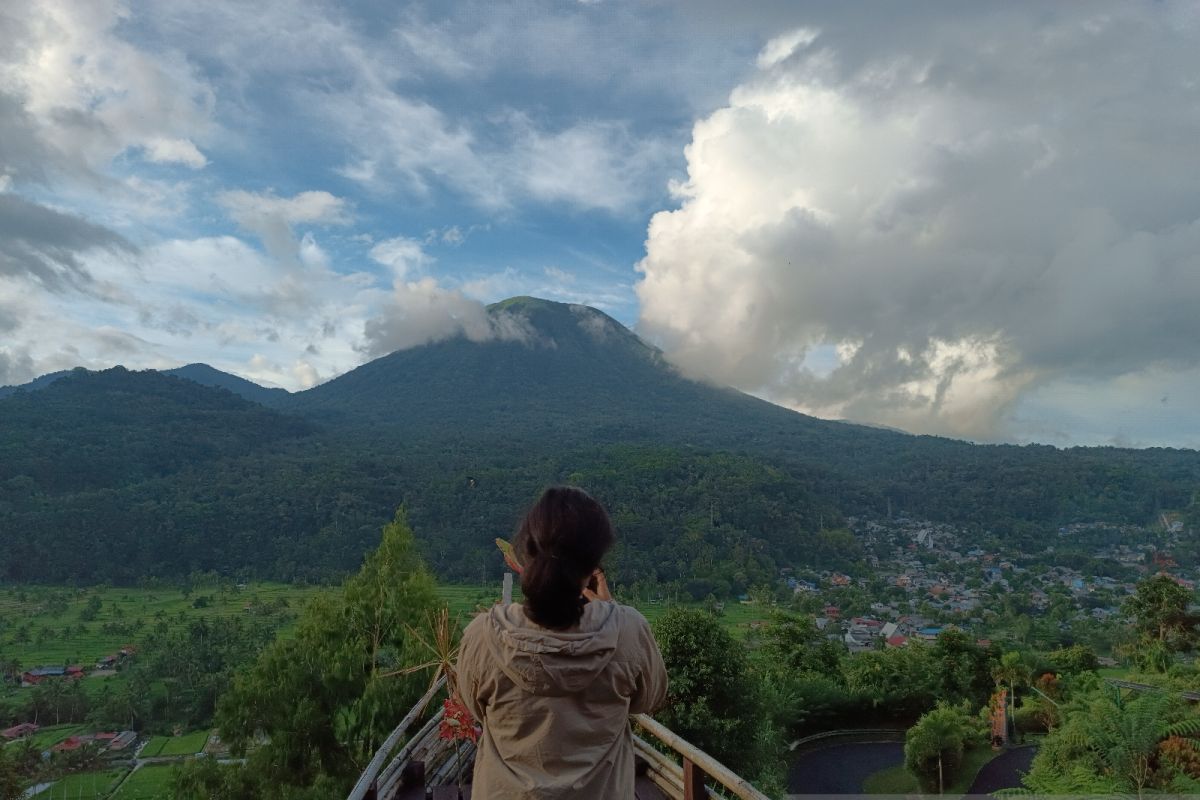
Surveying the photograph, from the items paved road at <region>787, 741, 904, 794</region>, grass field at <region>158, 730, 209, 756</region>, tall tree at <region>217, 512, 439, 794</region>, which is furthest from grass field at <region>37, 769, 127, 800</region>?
paved road at <region>787, 741, 904, 794</region>

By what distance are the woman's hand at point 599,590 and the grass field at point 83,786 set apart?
2634 cm

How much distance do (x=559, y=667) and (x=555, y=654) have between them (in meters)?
0.02

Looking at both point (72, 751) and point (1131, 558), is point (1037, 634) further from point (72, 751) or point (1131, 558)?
point (72, 751)

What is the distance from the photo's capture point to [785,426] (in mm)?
94125

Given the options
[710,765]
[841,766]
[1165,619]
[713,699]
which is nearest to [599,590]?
[710,765]

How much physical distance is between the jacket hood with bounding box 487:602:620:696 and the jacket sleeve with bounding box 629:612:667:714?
80 millimetres

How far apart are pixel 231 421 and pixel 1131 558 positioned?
8363 centimetres

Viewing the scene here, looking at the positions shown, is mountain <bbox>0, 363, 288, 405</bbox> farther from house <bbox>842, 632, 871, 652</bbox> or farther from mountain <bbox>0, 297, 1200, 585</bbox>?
house <bbox>842, 632, 871, 652</bbox>

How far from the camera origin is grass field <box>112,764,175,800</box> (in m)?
19.5

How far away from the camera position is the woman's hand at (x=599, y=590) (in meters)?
1.37

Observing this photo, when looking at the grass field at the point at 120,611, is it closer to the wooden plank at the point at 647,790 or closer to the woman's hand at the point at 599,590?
the wooden plank at the point at 647,790

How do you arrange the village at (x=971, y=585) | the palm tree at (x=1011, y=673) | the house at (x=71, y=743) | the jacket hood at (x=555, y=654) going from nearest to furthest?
1. the jacket hood at (x=555, y=654)
2. the palm tree at (x=1011, y=673)
3. the house at (x=71, y=743)
4. the village at (x=971, y=585)

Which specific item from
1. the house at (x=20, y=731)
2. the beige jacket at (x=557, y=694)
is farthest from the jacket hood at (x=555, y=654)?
the house at (x=20, y=731)

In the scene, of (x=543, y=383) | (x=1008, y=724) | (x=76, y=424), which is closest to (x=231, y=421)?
(x=76, y=424)
